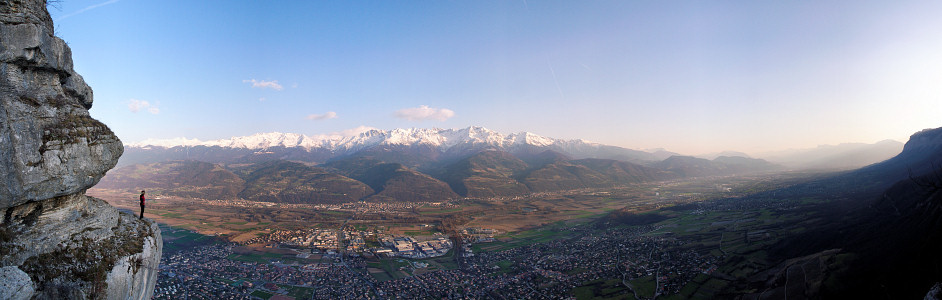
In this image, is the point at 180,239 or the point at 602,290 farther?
the point at 180,239

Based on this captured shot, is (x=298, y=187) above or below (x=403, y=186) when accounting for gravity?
below

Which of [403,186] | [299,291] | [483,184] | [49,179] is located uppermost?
[49,179]

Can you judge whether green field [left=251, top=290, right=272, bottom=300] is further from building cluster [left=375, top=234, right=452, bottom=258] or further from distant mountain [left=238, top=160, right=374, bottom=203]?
distant mountain [left=238, top=160, right=374, bottom=203]

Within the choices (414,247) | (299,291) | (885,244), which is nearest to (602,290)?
(885,244)

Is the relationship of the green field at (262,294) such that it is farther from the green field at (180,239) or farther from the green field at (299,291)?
the green field at (180,239)

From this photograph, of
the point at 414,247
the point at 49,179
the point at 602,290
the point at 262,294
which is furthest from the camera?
the point at 414,247

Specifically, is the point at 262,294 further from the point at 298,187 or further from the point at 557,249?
the point at 298,187

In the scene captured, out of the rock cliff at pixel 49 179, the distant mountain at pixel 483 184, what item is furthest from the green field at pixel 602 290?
the distant mountain at pixel 483 184

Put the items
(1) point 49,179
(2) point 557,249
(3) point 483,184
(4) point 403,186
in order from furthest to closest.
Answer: (3) point 483,184 < (4) point 403,186 < (2) point 557,249 < (1) point 49,179

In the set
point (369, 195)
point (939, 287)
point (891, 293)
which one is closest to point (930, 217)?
point (891, 293)

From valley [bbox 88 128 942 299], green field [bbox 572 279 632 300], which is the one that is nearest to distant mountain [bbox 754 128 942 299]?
valley [bbox 88 128 942 299]

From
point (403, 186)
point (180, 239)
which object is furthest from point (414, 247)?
point (403, 186)
